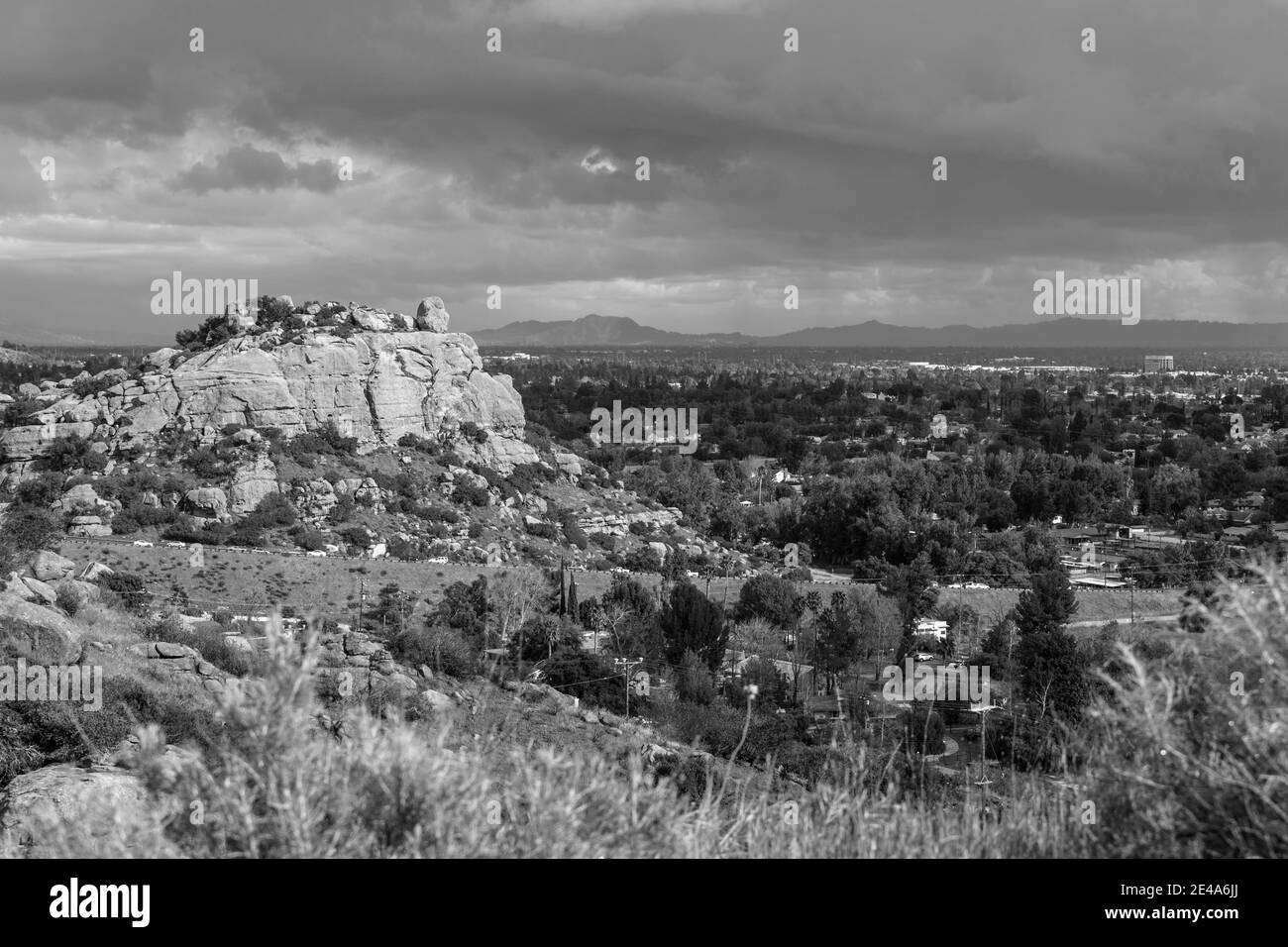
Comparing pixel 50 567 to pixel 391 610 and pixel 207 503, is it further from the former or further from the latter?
pixel 207 503

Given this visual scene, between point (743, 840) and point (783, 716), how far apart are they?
15.1m

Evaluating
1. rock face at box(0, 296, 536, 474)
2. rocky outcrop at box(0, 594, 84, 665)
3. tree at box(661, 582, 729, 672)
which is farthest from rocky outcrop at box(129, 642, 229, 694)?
rock face at box(0, 296, 536, 474)

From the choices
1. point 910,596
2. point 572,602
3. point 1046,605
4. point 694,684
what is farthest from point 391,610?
point 1046,605

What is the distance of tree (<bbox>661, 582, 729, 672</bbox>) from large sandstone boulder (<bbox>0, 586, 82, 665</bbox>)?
38.8 feet

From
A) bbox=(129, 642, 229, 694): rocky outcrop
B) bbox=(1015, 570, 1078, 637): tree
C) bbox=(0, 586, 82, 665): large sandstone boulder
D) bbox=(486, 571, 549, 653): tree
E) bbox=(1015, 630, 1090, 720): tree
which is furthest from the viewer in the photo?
bbox=(1015, 570, 1078, 637): tree

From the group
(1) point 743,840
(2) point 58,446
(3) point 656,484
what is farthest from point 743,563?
(1) point 743,840

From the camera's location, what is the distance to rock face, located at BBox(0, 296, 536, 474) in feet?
120

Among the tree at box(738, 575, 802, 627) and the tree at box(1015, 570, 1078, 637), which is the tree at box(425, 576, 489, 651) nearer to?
the tree at box(738, 575, 802, 627)

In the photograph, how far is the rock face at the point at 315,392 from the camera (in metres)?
36.5

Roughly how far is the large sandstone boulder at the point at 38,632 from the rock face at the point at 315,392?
65.5ft

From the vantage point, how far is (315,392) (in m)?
38.2
